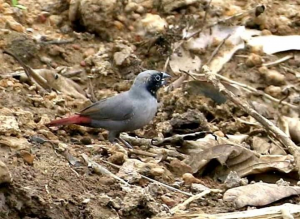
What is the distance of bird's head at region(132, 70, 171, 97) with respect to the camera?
7.12 metres

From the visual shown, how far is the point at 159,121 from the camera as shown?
24.1ft

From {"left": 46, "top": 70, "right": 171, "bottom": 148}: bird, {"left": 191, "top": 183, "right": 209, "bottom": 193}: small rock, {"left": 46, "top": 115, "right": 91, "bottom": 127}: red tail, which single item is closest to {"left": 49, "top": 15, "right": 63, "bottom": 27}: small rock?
{"left": 46, "top": 70, "right": 171, "bottom": 148}: bird

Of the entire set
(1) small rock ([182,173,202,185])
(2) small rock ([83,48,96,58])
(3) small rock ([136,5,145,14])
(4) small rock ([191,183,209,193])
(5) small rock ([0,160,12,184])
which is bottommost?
(2) small rock ([83,48,96,58])

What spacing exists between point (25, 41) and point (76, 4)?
756 mm

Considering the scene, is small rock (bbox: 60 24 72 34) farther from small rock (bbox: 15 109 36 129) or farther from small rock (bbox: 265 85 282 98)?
small rock (bbox: 15 109 36 129)

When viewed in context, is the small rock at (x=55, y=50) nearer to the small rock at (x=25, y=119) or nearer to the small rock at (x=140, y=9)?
the small rock at (x=140, y=9)

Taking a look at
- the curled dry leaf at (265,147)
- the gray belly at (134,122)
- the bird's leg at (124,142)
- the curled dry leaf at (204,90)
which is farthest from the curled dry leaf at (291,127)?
the bird's leg at (124,142)

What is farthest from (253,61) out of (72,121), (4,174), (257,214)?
(4,174)

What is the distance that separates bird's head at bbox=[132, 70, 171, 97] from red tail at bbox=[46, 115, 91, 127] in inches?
22.0

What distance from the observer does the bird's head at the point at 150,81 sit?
7121 mm

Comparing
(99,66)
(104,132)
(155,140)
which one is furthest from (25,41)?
(155,140)

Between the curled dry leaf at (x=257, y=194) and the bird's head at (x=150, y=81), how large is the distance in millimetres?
1747

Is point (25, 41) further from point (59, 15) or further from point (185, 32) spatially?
point (185, 32)

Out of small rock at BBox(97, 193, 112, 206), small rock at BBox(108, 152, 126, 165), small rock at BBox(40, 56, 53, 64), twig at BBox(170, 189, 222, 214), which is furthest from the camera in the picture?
small rock at BBox(40, 56, 53, 64)
